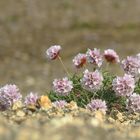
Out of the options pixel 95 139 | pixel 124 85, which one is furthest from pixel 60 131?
pixel 124 85

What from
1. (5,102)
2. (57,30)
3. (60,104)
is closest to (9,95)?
(5,102)

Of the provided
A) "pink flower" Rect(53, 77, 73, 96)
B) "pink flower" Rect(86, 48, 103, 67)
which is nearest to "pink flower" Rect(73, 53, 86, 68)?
"pink flower" Rect(86, 48, 103, 67)

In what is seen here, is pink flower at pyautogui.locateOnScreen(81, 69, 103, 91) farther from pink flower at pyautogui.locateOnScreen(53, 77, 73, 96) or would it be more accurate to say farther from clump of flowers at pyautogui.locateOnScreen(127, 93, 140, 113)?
clump of flowers at pyautogui.locateOnScreen(127, 93, 140, 113)

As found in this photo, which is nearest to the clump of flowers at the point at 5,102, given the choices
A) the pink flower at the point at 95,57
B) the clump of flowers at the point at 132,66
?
the pink flower at the point at 95,57

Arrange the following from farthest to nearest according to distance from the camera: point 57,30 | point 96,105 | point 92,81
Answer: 1. point 57,30
2. point 92,81
3. point 96,105

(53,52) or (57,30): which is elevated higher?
(57,30)

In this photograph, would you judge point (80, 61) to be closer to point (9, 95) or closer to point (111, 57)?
point (111, 57)

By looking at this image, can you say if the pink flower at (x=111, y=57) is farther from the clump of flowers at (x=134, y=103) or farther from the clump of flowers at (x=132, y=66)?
the clump of flowers at (x=134, y=103)
